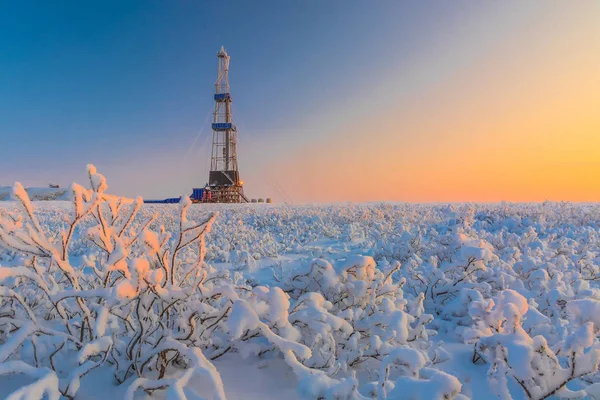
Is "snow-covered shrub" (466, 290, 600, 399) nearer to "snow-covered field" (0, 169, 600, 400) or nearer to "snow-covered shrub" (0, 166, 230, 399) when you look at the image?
"snow-covered field" (0, 169, 600, 400)

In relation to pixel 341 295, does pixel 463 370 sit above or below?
below

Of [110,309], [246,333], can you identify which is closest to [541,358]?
[246,333]

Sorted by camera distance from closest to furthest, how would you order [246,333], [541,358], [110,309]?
[541,358]
[110,309]
[246,333]

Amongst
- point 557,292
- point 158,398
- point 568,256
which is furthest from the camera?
point 568,256

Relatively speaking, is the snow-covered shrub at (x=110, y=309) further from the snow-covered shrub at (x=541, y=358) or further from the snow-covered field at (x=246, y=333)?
the snow-covered shrub at (x=541, y=358)

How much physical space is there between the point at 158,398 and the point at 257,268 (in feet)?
13.6

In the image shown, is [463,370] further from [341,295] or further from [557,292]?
[557,292]

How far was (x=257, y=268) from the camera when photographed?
5.98 metres

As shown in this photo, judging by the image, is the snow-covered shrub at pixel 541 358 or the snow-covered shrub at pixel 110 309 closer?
the snow-covered shrub at pixel 541 358

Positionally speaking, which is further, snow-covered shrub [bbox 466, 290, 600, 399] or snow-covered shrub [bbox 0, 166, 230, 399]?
snow-covered shrub [bbox 0, 166, 230, 399]

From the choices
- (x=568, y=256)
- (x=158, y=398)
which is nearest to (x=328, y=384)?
(x=158, y=398)

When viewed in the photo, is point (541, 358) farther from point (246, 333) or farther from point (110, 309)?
point (110, 309)

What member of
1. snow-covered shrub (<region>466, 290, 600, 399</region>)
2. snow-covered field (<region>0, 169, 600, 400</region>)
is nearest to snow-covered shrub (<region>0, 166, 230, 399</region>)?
snow-covered field (<region>0, 169, 600, 400</region>)

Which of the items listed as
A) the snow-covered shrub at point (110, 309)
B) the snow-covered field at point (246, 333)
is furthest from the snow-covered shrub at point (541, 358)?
the snow-covered shrub at point (110, 309)
